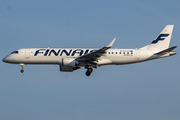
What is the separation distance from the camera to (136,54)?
53406mm

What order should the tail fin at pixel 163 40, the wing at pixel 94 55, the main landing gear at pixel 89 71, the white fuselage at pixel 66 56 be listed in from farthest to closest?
Answer: the tail fin at pixel 163 40 → the main landing gear at pixel 89 71 → the white fuselage at pixel 66 56 → the wing at pixel 94 55

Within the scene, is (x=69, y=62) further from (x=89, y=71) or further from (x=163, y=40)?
(x=163, y=40)

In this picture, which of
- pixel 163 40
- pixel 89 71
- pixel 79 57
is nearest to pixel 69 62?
pixel 79 57

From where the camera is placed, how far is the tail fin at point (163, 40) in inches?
2181

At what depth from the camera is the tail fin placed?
55406mm

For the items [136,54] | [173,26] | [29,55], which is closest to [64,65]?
[29,55]

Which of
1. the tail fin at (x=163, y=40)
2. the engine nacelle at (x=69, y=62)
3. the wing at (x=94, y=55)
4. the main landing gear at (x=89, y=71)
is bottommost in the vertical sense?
the main landing gear at (x=89, y=71)

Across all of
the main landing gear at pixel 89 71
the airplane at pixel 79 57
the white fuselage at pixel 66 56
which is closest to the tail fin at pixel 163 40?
the airplane at pixel 79 57

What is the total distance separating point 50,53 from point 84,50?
17.7ft

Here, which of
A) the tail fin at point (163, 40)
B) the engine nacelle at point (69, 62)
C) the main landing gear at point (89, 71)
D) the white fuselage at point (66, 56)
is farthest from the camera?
the tail fin at point (163, 40)

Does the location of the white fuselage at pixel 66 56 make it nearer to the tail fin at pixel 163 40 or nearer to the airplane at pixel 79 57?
the airplane at pixel 79 57

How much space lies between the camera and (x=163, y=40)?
55.9 metres

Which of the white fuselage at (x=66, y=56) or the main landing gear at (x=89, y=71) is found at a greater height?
the white fuselage at (x=66, y=56)

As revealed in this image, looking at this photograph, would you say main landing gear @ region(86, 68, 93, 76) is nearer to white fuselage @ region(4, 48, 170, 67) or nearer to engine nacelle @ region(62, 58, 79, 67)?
A: white fuselage @ region(4, 48, 170, 67)
